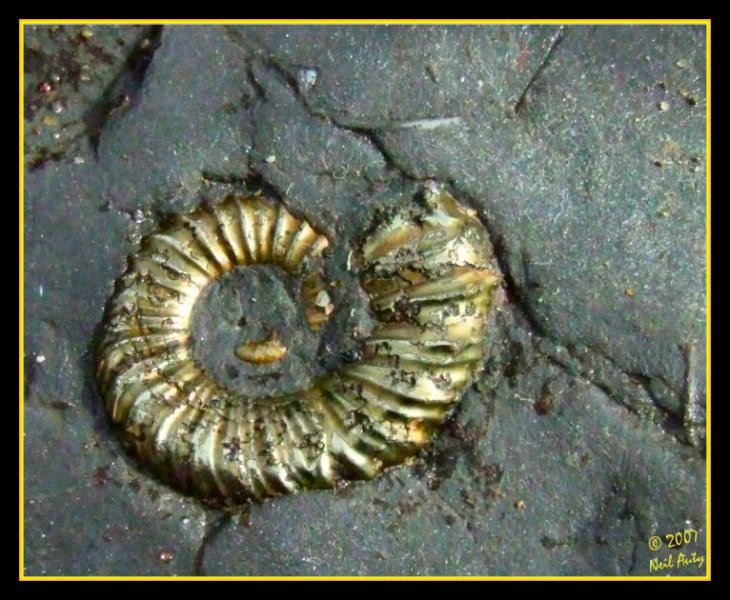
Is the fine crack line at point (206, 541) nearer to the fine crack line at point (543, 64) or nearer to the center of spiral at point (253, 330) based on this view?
the center of spiral at point (253, 330)

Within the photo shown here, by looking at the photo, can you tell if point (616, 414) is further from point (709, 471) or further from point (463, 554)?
point (463, 554)

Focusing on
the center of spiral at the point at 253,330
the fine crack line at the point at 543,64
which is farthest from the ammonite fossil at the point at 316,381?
the fine crack line at the point at 543,64

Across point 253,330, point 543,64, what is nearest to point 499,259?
point 543,64

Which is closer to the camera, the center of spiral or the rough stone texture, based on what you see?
the rough stone texture

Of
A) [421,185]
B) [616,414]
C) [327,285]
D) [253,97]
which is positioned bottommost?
[616,414]

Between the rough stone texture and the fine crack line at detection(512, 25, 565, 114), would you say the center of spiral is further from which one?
the fine crack line at detection(512, 25, 565, 114)

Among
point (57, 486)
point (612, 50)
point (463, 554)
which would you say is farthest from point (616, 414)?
point (57, 486)

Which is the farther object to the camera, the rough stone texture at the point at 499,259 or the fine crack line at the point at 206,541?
the fine crack line at the point at 206,541

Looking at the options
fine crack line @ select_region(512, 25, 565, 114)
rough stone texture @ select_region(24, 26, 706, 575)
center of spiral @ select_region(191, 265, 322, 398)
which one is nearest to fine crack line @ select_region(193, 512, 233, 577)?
rough stone texture @ select_region(24, 26, 706, 575)
